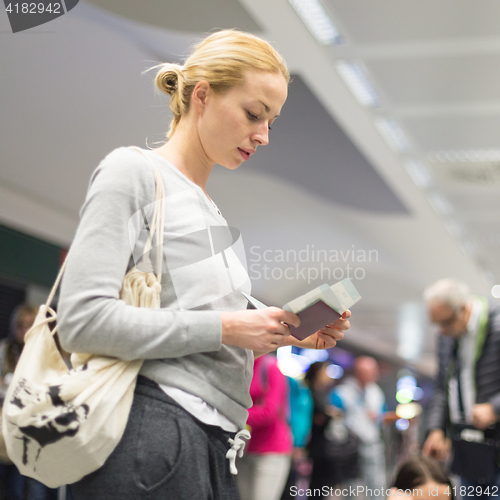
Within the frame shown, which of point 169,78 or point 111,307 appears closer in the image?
point 111,307

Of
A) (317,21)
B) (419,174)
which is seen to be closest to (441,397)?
(317,21)

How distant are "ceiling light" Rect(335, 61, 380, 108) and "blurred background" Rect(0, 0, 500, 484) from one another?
0.02 meters

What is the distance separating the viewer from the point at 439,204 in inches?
320

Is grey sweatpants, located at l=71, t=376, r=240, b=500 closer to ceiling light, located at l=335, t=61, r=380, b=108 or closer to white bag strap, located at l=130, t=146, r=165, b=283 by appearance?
white bag strap, located at l=130, t=146, r=165, b=283

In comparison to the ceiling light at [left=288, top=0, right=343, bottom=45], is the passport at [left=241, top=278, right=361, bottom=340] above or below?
below

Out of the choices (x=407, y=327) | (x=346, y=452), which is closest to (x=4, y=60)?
(x=346, y=452)

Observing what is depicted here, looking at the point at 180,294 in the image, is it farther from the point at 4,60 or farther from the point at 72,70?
the point at 72,70

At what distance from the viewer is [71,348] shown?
3.27 ft

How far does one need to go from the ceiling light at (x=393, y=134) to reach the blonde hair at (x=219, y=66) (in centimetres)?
475

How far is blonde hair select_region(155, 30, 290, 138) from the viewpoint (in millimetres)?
1196

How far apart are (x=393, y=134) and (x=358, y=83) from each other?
3.79ft

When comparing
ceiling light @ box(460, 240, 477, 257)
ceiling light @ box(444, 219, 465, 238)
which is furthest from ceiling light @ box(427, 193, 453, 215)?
ceiling light @ box(460, 240, 477, 257)

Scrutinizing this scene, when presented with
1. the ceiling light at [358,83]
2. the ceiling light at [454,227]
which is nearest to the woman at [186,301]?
the ceiling light at [358,83]

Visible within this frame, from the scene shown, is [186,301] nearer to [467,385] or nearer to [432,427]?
[467,385]
